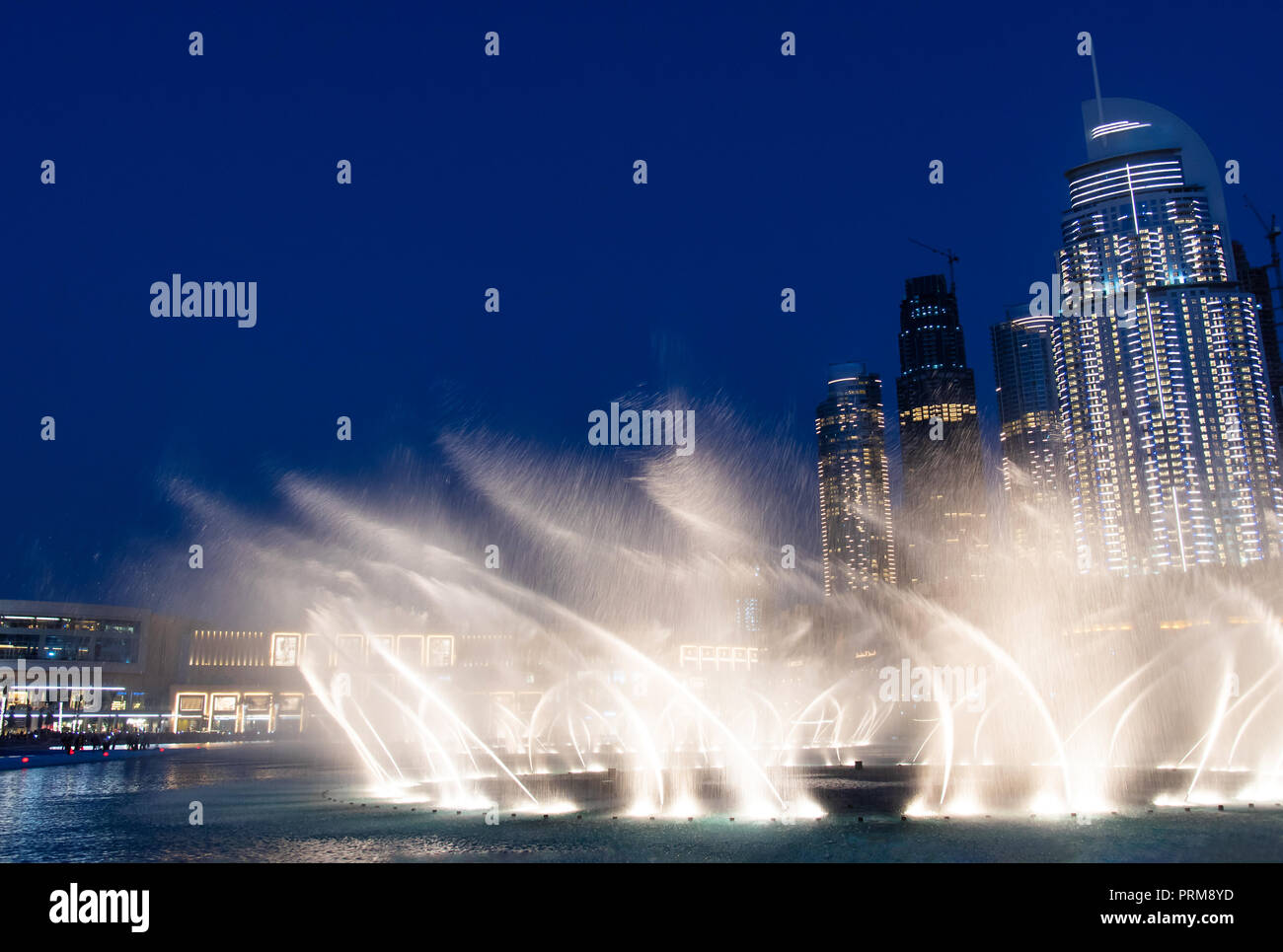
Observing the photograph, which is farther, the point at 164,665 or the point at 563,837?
the point at 164,665

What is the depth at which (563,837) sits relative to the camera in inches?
1036

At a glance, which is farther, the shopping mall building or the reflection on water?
the shopping mall building

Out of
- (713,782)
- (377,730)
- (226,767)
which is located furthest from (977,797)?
(377,730)

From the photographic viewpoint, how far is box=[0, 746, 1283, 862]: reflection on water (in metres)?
22.9

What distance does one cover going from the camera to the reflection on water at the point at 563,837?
22906 mm

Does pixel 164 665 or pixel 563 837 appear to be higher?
pixel 164 665

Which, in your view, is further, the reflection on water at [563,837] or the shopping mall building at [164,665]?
the shopping mall building at [164,665]
